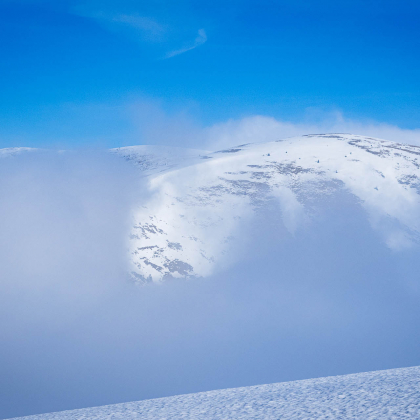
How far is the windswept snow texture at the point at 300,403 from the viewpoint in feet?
17.5

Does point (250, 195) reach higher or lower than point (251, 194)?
lower

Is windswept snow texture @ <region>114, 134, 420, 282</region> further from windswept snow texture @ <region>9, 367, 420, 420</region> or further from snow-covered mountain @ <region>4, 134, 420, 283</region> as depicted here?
windswept snow texture @ <region>9, 367, 420, 420</region>

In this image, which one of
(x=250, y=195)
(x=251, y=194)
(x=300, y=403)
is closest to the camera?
(x=300, y=403)

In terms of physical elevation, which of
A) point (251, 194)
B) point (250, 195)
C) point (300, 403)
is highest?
point (251, 194)

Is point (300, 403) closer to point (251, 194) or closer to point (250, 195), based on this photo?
point (250, 195)

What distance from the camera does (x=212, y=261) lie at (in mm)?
25344

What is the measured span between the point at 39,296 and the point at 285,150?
26.5 metres

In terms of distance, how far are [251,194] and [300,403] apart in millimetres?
25927

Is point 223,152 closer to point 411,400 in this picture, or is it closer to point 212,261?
point 212,261

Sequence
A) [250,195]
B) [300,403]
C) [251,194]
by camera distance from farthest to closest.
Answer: [251,194]
[250,195]
[300,403]

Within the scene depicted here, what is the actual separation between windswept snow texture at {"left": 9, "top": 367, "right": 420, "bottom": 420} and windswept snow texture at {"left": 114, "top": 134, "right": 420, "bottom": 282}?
17.0 m

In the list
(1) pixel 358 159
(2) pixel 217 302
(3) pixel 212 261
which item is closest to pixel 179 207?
(3) pixel 212 261

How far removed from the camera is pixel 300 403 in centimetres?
589

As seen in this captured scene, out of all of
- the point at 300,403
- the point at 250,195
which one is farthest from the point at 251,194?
the point at 300,403
